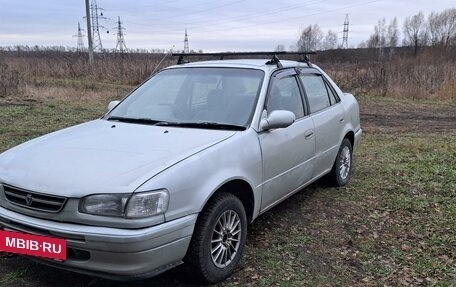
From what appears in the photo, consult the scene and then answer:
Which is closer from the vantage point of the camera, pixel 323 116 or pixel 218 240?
pixel 218 240

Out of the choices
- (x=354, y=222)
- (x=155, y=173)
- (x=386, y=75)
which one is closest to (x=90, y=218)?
(x=155, y=173)

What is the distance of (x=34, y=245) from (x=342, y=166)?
12.6 ft

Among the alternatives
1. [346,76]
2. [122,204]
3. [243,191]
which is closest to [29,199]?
[122,204]

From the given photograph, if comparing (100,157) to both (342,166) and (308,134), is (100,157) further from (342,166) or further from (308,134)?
(342,166)

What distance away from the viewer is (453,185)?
5.53 meters

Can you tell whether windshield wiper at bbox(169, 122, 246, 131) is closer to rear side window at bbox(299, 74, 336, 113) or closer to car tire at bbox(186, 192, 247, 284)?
car tire at bbox(186, 192, 247, 284)

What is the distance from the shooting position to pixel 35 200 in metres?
2.73

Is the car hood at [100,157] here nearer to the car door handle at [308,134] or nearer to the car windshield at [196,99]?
the car windshield at [196,99]

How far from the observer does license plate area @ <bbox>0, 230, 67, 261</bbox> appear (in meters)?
2.62

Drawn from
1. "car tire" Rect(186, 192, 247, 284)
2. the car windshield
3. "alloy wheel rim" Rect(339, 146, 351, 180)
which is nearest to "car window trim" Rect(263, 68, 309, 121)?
the car windshield

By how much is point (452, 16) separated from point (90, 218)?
70688 millimetres

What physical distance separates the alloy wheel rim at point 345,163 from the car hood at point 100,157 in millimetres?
2454

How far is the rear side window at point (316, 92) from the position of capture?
4699mm

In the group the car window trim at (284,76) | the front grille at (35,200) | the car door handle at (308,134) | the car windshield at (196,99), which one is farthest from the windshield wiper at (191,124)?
the front grille at (35,200)
